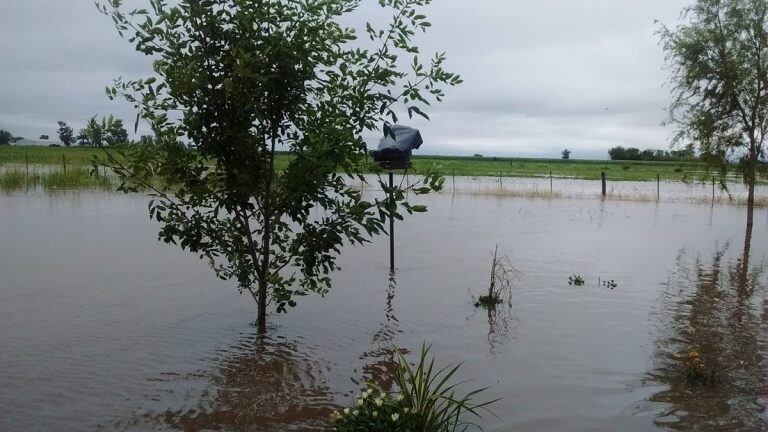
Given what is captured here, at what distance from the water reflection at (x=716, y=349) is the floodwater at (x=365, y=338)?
0.03 meters

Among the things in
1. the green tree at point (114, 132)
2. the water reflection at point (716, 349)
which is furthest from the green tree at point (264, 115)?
the water reflection at point (716, 349)

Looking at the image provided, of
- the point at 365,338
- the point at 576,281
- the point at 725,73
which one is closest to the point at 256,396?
the point at 365,338

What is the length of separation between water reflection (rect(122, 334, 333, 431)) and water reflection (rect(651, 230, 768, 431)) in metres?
3.08

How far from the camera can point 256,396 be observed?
5.86 meters

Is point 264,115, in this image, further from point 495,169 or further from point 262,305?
point 495,169

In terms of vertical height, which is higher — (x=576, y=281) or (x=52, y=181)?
(x=52, y=181)

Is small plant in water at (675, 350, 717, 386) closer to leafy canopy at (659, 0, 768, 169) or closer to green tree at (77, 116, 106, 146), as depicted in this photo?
green tree at (77, 116, 106, 146)

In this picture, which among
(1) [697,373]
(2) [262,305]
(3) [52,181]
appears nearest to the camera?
(1) [697,373]

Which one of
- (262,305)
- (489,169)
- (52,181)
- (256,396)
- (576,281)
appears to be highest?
(489,169)

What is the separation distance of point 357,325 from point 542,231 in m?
12.6

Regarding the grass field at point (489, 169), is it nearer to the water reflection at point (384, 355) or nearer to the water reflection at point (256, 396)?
the water reflection at point (384, 355)

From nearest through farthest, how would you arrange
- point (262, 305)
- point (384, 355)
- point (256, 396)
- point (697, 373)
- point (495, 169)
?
1. point (256, 396)
2. point (697, 373)
3. point (384, 355)
4. point (262, 305)
5. point (495, 169)

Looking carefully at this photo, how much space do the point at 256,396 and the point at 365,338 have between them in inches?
86.3

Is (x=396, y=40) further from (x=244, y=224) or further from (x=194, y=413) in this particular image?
(x=194, y=413)
